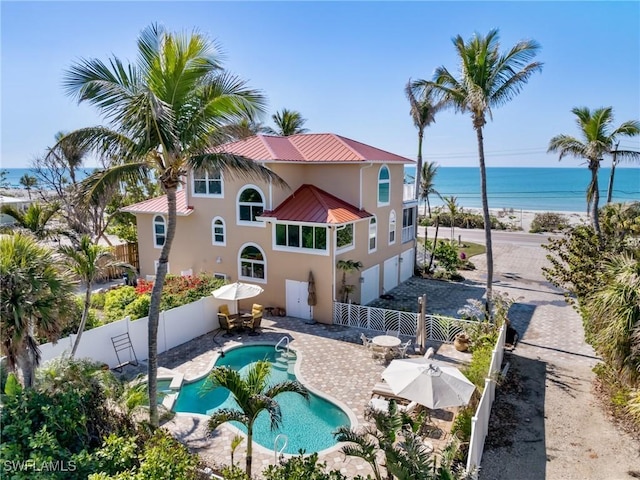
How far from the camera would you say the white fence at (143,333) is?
1284 centimetres

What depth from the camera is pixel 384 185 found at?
859 inches

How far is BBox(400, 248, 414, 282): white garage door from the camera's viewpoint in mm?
25031

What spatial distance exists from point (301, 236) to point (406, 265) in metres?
9.76

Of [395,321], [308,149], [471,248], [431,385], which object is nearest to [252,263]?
[308,149]

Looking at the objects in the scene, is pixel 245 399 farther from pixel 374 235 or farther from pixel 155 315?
pixel 374 235

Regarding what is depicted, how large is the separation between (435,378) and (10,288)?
8.78 m

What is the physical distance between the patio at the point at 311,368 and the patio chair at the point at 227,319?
1.21 ft

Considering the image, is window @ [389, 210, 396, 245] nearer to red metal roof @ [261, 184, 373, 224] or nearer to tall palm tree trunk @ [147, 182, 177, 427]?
red metal roof @ [261, 184, 373, 224]

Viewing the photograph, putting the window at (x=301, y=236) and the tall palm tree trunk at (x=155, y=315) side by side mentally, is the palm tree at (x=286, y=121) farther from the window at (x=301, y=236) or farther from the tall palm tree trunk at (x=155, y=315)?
the tall palm tree trunk at (x=155, y=315)

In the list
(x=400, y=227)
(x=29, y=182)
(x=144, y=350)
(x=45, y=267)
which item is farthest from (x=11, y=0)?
(x=29, y=182)

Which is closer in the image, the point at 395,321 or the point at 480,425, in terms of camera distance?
the point at 480,425

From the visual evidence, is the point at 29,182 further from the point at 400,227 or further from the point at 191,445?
the point at 191,445

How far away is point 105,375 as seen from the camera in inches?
360

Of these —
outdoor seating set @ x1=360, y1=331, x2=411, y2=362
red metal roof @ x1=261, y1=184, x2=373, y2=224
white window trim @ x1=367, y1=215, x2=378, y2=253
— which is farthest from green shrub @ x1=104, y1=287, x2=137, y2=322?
white window trim @ x1=367, y1=215, x2=378, y2=253
